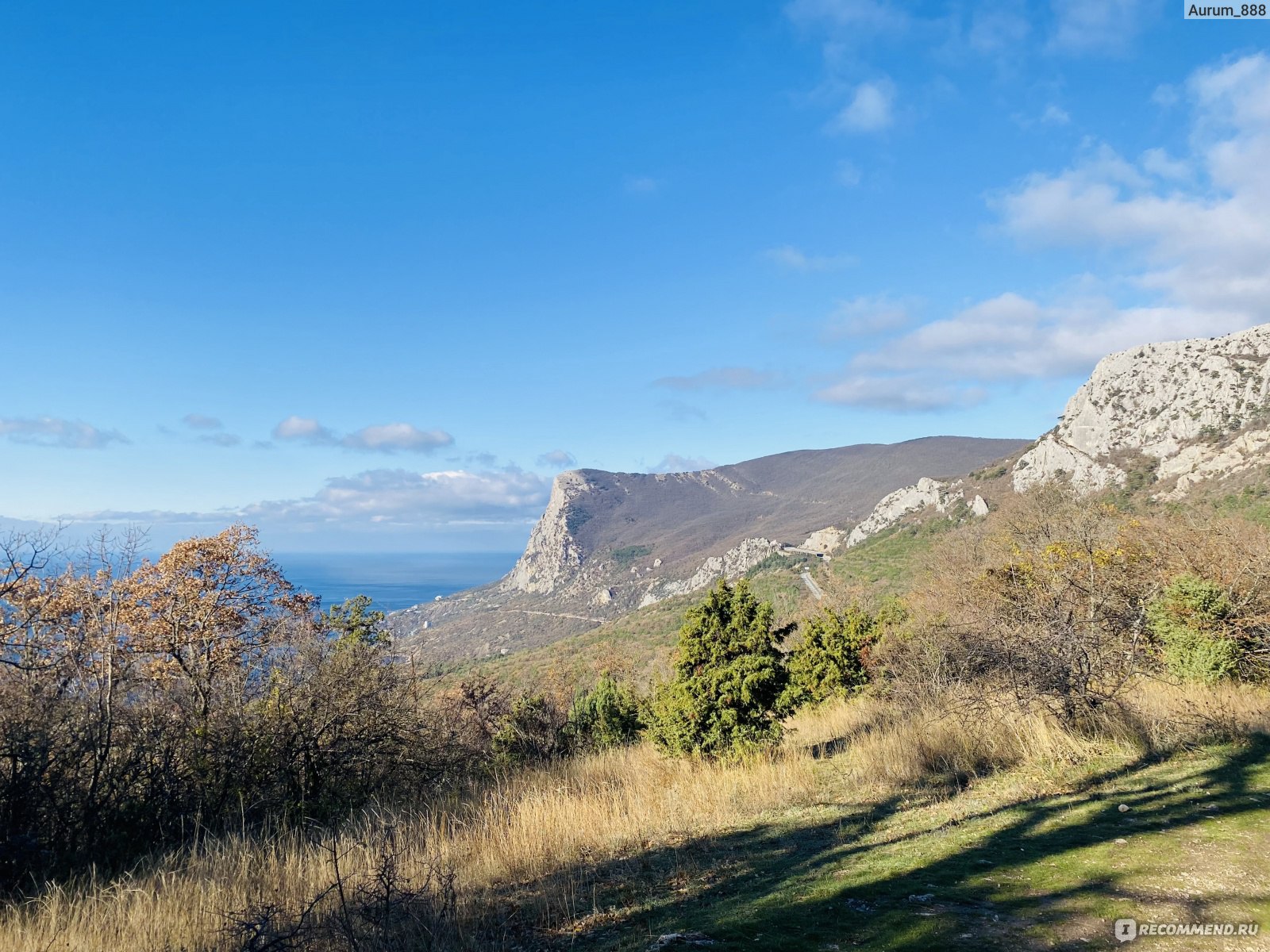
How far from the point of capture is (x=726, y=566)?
4429 inches

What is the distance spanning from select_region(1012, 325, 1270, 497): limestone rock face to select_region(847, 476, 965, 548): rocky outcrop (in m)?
10.5

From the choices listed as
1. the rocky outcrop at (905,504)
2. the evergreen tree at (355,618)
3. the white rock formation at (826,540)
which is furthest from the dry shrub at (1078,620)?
the white rock formation at (826,540)

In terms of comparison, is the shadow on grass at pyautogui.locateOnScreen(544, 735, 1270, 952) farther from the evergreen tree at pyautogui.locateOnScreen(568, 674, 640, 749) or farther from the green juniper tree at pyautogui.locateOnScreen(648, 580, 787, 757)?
the evergreen tree at pyautogui.locateOnScreen(568, 674, 640, 749)

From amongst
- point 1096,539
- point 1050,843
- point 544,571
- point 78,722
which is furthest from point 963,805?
point 544,571

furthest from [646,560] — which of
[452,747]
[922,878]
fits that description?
[922,878]

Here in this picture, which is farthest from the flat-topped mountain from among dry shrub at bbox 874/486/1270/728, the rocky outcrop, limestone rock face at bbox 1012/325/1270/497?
dry shrub at bbox 874/486/1270/728

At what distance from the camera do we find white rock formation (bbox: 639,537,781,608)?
10619cm

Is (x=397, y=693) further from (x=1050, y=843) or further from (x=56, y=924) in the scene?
(x=1050, y=843)

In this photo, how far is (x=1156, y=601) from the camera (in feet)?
33.6

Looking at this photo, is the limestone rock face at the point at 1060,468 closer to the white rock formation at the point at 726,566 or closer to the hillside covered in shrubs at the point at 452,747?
the white rock formation at the point at 726,566

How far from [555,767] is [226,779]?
432 centimetres

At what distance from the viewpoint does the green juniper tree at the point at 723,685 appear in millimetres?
8828

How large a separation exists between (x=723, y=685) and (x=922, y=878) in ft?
17.5

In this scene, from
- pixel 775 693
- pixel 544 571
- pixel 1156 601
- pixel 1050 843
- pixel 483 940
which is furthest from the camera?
pixel 544 571
